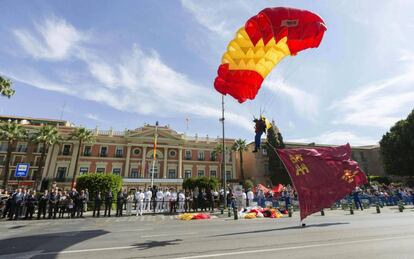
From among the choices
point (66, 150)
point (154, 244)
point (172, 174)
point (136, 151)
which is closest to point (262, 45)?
point (154, 244)

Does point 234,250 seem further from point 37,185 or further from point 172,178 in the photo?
point 37,185

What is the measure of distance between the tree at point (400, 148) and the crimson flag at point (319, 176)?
141 feet

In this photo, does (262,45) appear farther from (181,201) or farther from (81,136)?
(81,136)

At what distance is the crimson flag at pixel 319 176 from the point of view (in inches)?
375

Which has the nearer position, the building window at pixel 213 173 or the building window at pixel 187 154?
the building window at pixel 187 154

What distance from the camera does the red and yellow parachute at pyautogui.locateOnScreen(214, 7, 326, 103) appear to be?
9438 mm

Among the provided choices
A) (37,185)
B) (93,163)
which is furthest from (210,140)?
(37,185)

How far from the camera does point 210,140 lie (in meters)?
55.8

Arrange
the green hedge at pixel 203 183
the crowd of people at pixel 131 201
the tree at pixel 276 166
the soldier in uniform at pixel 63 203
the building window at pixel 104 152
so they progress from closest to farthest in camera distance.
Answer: the crowd of people at pixel 131 201
the soldier in uniform at pixel 63 203
the green hedge at pixel 203 183
the building window at pixel 104 152
the tree at pixel 276 166

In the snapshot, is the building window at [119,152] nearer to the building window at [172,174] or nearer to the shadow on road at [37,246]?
the building window at [172,174]

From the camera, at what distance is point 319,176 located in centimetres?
987

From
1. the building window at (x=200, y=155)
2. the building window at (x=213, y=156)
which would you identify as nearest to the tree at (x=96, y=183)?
the building window at (x=200, y=155)

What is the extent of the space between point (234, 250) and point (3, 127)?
1777 inches

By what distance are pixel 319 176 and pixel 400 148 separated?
152 feet
